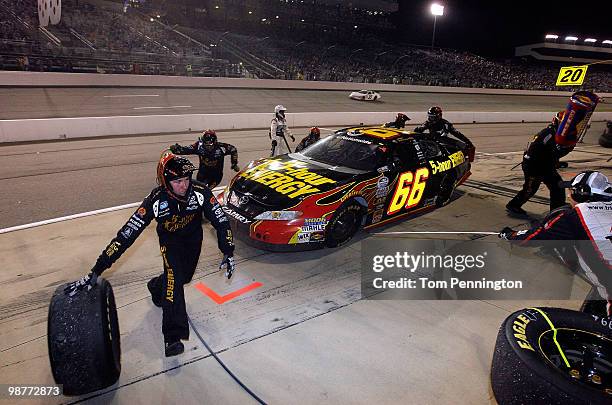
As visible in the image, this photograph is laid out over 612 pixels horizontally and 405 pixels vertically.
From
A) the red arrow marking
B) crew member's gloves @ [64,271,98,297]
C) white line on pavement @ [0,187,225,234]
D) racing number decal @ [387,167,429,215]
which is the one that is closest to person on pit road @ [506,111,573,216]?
racing number decal @ [387,167,429,215]

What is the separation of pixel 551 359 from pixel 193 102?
22.6 metres

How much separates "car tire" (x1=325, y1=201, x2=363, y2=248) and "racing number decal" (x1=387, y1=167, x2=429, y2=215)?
72 centimetres

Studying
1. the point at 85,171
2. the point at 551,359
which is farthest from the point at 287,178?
the point at 85,171

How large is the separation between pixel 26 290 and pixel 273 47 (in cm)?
4173

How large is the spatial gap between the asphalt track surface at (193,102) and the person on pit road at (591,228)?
18306mm

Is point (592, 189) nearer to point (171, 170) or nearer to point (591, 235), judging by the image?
point (591, 235)

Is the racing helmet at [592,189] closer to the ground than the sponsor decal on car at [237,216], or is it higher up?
higher up

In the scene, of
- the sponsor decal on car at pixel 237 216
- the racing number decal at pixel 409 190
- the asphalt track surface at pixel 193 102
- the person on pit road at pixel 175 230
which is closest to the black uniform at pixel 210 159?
the sponsor decal on car at pixel 237 216

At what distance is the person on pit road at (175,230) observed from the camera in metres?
3.48

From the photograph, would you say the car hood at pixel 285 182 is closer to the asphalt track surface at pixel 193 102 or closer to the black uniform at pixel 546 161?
the black uniform at pixel 546 161

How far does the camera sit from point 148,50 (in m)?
31.7

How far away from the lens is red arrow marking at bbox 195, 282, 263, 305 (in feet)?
14.8

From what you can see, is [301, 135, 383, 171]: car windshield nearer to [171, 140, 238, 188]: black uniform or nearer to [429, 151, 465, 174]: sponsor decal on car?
[429, 151, 465, 174]: sponsor decal on car

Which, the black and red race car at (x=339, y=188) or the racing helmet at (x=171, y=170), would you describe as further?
the black and red race car at (x=339, y=188)
